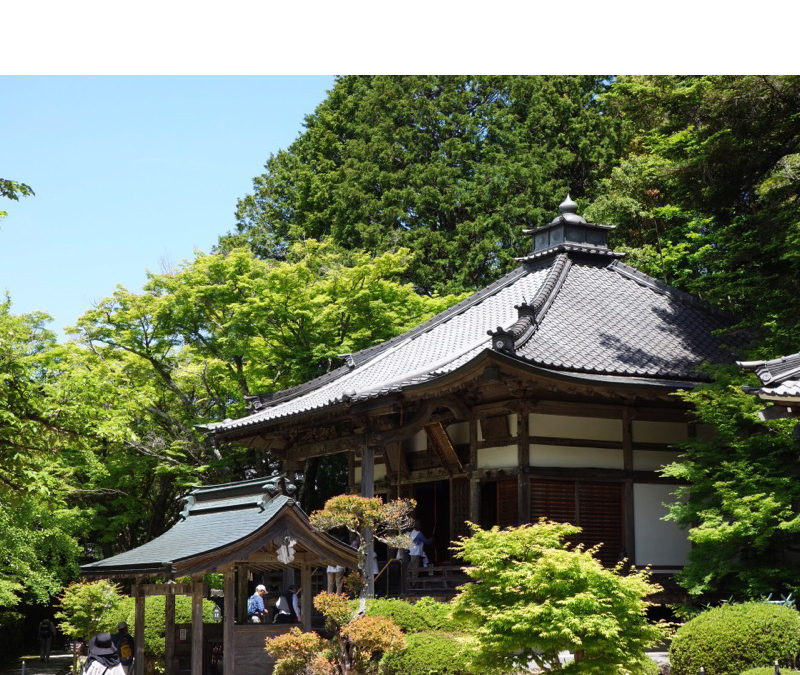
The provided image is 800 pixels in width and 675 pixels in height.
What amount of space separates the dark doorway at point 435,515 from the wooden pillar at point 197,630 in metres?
6.60

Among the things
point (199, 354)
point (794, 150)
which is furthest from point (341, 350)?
point (794, 150)

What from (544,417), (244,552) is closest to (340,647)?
(244,552)

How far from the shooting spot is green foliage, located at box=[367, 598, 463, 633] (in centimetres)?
1361

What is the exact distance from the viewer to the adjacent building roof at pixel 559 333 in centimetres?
1588

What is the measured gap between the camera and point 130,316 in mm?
25516

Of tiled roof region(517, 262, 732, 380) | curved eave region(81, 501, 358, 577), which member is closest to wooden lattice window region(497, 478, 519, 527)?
tiled roof region(517, 262, 732, 380)

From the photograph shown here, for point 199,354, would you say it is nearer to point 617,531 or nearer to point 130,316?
point 130,316

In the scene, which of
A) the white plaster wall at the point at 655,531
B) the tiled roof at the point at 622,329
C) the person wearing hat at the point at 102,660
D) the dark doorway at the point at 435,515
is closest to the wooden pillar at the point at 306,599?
the person wearing hat at the point at 102,660

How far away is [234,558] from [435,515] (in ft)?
22.9

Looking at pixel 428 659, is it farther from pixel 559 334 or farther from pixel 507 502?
pixel 559 334

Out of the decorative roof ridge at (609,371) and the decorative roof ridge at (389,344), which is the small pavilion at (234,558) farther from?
the decorative roof ridge at (389,344)

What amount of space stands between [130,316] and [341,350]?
5.64 m

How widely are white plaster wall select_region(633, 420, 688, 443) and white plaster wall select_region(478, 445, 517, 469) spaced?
2.17m

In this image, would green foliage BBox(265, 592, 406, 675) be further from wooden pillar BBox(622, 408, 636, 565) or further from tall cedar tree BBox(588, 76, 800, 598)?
wooden pillar BBox(622, 408, 636, 565)
